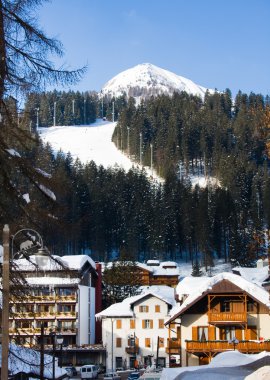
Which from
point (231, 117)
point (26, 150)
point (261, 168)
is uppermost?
point (231, 117)

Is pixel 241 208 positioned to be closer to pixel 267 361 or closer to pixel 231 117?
pixel 231 117

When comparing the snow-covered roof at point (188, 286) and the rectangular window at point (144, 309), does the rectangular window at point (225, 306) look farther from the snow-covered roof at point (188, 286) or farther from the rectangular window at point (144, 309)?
the rectangular window at point (144, 309)

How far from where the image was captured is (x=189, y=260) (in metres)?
116

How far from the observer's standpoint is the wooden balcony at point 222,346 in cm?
3869

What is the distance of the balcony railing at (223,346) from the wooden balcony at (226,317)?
1768 mm

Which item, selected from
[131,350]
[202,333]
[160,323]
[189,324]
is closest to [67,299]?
[131,350]

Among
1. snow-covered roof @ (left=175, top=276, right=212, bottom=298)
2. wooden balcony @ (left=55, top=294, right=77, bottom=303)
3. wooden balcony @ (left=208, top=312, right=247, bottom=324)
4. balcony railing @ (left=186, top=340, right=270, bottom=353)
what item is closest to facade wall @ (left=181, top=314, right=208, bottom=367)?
wooden balcony @ (left=208, top=312, right=247, bottom=324)

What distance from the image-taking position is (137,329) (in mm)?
71125

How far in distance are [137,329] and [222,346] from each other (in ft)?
106

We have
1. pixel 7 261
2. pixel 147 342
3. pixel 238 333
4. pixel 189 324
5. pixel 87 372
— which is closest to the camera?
pixel 7 261

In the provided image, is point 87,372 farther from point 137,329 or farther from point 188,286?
point 137,329

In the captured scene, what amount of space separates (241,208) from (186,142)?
1482 inches

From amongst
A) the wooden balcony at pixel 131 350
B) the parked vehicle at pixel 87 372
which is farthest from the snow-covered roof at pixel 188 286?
the wooden balcony at pixel 131 350

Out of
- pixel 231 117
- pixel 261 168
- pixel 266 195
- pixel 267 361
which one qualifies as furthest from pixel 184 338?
pixel 231 117
